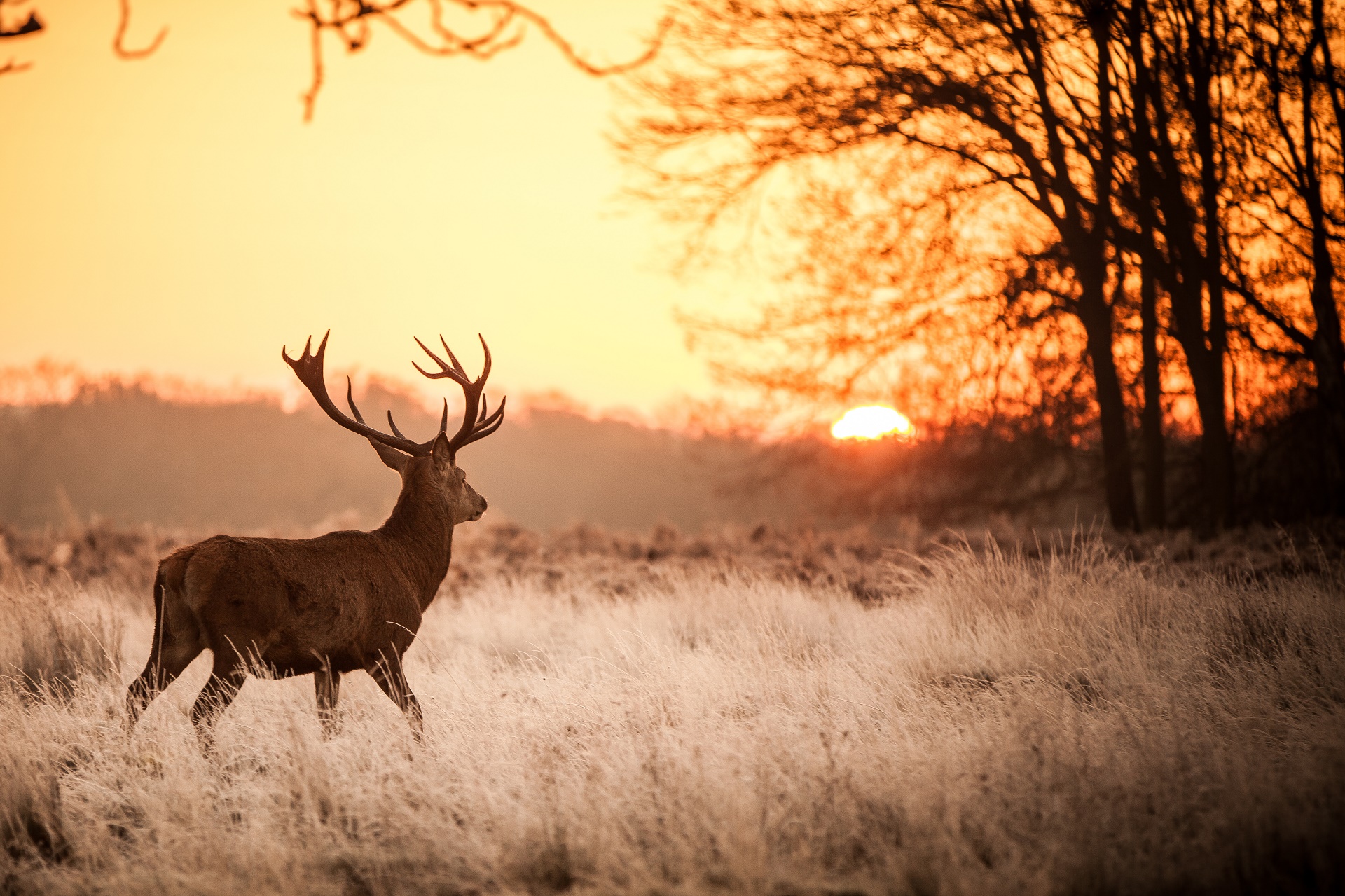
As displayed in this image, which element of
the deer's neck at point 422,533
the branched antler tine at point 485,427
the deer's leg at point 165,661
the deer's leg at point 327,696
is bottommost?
the deer's leg at point 327,696

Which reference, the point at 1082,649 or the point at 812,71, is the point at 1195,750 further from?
the point at 812,71

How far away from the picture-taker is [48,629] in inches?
287

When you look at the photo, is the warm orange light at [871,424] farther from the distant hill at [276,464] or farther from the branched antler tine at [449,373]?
the distant hill at [276,464]

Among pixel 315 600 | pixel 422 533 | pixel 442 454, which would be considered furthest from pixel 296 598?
pixel 442 454

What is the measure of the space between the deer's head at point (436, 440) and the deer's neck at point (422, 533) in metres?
0.04

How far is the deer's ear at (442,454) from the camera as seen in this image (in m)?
5.91

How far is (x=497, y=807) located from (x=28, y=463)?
1898 inches

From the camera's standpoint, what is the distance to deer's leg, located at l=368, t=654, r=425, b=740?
5.13 meters

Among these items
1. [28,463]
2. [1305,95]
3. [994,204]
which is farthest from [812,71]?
[28,463]

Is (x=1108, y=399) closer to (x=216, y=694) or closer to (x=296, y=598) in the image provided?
(x=296, y=598)

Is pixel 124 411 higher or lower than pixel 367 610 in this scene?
higher

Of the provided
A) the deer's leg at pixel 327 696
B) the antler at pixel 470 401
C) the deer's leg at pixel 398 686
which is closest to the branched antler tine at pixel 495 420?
the antler at pixel 470 401

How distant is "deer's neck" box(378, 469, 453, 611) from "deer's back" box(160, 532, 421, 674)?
0.79 feet

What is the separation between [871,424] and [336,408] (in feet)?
31.1
